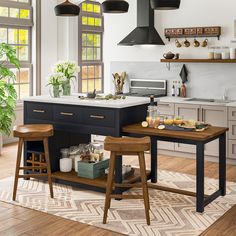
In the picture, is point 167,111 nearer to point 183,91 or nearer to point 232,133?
point 183,91

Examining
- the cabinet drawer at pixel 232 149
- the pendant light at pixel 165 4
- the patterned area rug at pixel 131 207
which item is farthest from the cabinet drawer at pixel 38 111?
the cabinet drawer at pixel 232 149

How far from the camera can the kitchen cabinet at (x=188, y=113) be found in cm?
671

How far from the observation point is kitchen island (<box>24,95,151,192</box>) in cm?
484

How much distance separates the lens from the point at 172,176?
5855 millimetres

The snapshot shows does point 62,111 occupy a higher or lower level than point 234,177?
higher

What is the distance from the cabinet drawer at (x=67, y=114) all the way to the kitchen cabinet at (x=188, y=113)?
7.29ft

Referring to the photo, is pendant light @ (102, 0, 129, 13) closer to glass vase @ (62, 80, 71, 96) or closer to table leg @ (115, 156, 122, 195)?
glass vase @ (62, 80, 71, 96)

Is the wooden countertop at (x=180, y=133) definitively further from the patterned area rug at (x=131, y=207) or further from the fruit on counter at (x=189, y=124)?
the patterned area rug at (x=131, y=207)

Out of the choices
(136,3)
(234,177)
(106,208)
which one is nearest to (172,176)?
(234,177)

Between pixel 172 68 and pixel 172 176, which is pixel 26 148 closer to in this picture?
pixel 172 176

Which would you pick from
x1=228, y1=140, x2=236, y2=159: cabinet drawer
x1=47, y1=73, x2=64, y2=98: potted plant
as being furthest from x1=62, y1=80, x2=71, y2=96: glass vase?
x1=228, y1=140, x2=236, y2=159: cabinet drawer

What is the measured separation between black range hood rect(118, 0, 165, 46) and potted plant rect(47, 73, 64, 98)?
2.26 m

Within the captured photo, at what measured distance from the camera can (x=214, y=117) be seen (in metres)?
6.61

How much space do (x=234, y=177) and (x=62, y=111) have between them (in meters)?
2.34
